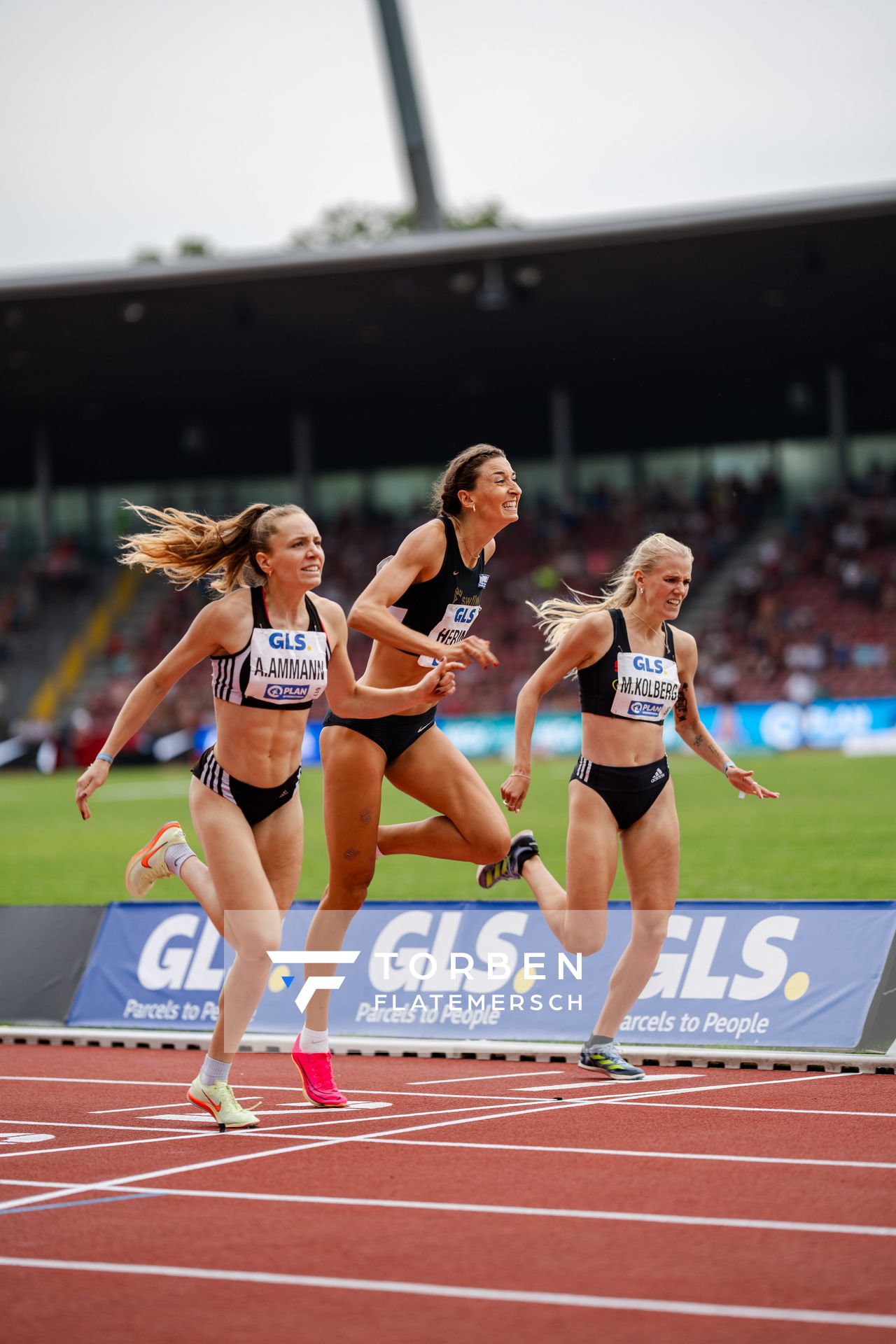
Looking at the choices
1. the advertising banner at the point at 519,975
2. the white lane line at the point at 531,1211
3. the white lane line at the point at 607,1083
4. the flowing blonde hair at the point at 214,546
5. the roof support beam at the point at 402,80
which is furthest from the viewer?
the roof support beam at the point at 402,80

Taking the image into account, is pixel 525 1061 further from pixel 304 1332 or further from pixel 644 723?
pixel 304 1332

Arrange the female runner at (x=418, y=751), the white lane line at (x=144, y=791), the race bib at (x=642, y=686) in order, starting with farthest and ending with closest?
the white lane line at (x=144, y=791) < the race bib at (x=642, y=686) < the female runner at (x=418, y=751)

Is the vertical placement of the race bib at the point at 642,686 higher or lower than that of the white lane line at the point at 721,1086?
higher

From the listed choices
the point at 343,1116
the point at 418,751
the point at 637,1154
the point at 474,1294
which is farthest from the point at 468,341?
the point at 474,1294

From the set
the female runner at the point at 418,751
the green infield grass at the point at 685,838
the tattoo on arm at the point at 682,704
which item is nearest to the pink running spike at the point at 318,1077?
the female runner at the point at 418,751

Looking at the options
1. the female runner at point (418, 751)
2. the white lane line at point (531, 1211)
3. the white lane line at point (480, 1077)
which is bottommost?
the white lane line at point (480, 1077)

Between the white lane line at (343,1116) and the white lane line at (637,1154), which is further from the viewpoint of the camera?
the white lane line at (343,1116)

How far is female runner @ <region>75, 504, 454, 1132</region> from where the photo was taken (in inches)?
261

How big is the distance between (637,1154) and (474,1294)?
1.96 m

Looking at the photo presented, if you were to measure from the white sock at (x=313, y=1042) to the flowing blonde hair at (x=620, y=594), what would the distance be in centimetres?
211

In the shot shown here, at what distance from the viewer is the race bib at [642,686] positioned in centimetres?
782

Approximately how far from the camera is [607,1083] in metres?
7.80

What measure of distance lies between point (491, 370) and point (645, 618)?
115ft

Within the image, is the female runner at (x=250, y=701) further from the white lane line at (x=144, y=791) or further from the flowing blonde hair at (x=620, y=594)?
the white lane line at (x=144, y=791)
